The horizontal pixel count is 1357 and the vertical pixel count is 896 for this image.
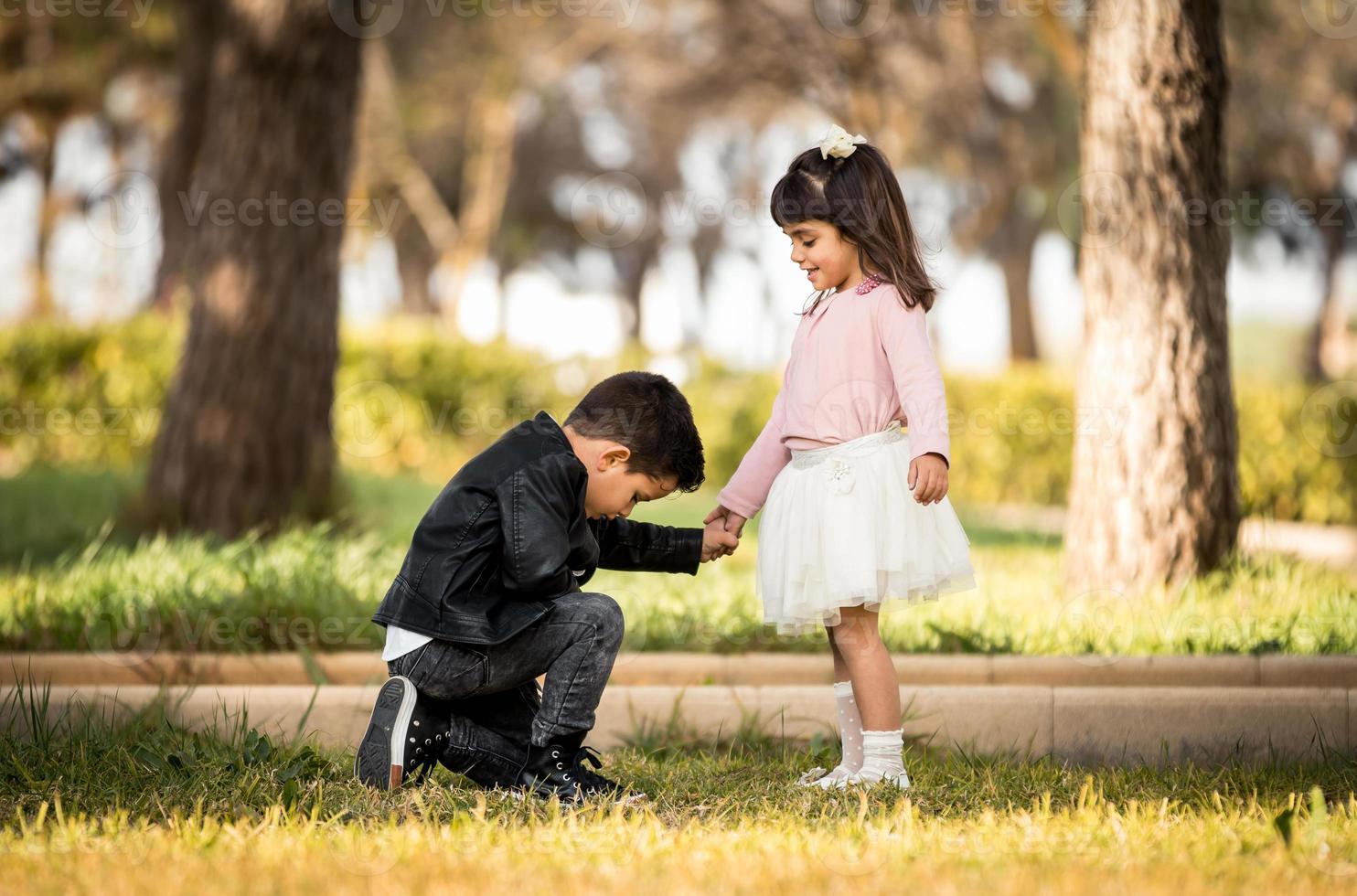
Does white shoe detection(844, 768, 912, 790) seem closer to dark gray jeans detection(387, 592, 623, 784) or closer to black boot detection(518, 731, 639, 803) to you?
black boot detection(518, 731, 639, 803)

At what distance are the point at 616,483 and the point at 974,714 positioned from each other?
1.41 metres

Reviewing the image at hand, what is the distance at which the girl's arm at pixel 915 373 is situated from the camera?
3.29 meters

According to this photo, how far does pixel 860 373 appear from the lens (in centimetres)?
350

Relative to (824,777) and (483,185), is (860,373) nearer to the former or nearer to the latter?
(824,777)

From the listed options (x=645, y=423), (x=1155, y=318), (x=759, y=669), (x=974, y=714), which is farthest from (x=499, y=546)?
(x=1155, y=318)

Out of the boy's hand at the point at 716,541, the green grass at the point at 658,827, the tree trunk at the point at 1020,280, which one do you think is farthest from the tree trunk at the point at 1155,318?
the tree trunk at the point at 1020,280

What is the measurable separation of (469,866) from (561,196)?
98.5 ft

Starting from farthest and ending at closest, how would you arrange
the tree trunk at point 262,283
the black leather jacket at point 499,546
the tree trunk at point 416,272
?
the tree trunk at point 416,272, the tree trunk at point 262,283, the black leather jacket at point 499,546

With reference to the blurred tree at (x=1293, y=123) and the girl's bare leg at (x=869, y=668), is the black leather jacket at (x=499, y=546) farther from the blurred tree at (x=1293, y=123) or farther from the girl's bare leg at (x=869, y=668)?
the blurred tree at (x=1293, y=123)

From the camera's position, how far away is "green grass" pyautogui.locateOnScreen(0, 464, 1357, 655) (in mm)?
4461

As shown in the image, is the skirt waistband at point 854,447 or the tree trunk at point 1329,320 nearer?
the skirt waistband at point 854,447

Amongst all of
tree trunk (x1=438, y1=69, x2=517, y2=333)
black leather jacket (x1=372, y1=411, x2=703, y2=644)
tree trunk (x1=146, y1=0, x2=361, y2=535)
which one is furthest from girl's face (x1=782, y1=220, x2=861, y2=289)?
tree trunk (x1=438, y1=69, x2=517, y2=333)

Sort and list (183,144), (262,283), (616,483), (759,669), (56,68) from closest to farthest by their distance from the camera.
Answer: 1. (616,483)
2. (759,669)
3. (262,283)
4. (183,144)
5. (56,68)

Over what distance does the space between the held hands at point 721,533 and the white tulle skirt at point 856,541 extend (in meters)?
0.17
